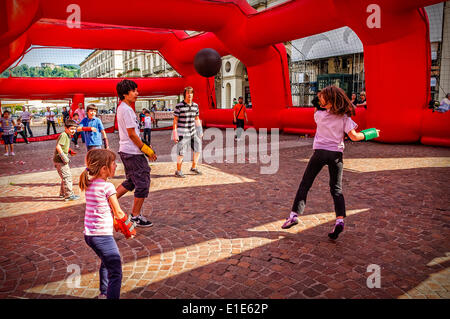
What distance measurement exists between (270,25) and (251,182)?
23.8 ft

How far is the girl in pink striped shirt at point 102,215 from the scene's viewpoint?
2.26m

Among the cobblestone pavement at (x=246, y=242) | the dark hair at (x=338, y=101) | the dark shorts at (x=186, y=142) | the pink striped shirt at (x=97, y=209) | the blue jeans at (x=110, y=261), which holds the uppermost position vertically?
the dark hair at (x=338, y=101)

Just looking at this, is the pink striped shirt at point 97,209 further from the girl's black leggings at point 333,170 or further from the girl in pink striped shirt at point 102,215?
the girl's black leggings at point 333,170

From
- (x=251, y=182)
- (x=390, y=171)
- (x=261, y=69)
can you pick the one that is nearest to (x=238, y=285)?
(x=251, y=182)

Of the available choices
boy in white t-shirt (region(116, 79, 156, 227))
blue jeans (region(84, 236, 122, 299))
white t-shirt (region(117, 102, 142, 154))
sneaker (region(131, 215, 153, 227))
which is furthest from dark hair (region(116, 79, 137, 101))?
blue jeans (region(84, 236, 122, 299))

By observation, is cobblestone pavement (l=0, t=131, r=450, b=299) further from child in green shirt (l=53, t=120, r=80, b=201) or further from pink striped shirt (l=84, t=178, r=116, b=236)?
pink striped shirt (l=84, t=178, r=116, b=236)

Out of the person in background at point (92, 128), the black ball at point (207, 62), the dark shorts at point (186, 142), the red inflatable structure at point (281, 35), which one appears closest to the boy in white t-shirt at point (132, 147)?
the person in background at point (92, 128)

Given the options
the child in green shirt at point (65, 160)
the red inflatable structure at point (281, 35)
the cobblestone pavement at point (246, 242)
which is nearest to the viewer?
the cobblestone pavement at point (246, 242)

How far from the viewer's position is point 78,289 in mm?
2623

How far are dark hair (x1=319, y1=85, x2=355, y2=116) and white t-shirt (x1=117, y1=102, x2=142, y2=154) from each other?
88.2 inches

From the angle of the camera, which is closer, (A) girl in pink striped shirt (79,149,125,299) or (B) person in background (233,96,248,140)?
(A) girl in pink striped shirt (79,149,125,299)

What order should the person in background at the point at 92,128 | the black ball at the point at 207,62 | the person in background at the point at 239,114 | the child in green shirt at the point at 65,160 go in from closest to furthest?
the child in green shirt at the point at 65,160 < the person in background at the point at 92,128 < the black ball at the point at 207,62 < the person in background at the point at 239,114

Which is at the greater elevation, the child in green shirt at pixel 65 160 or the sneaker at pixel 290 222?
the child in green shirt at pixel 65 160

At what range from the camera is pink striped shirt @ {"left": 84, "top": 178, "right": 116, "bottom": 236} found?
7.47ft
